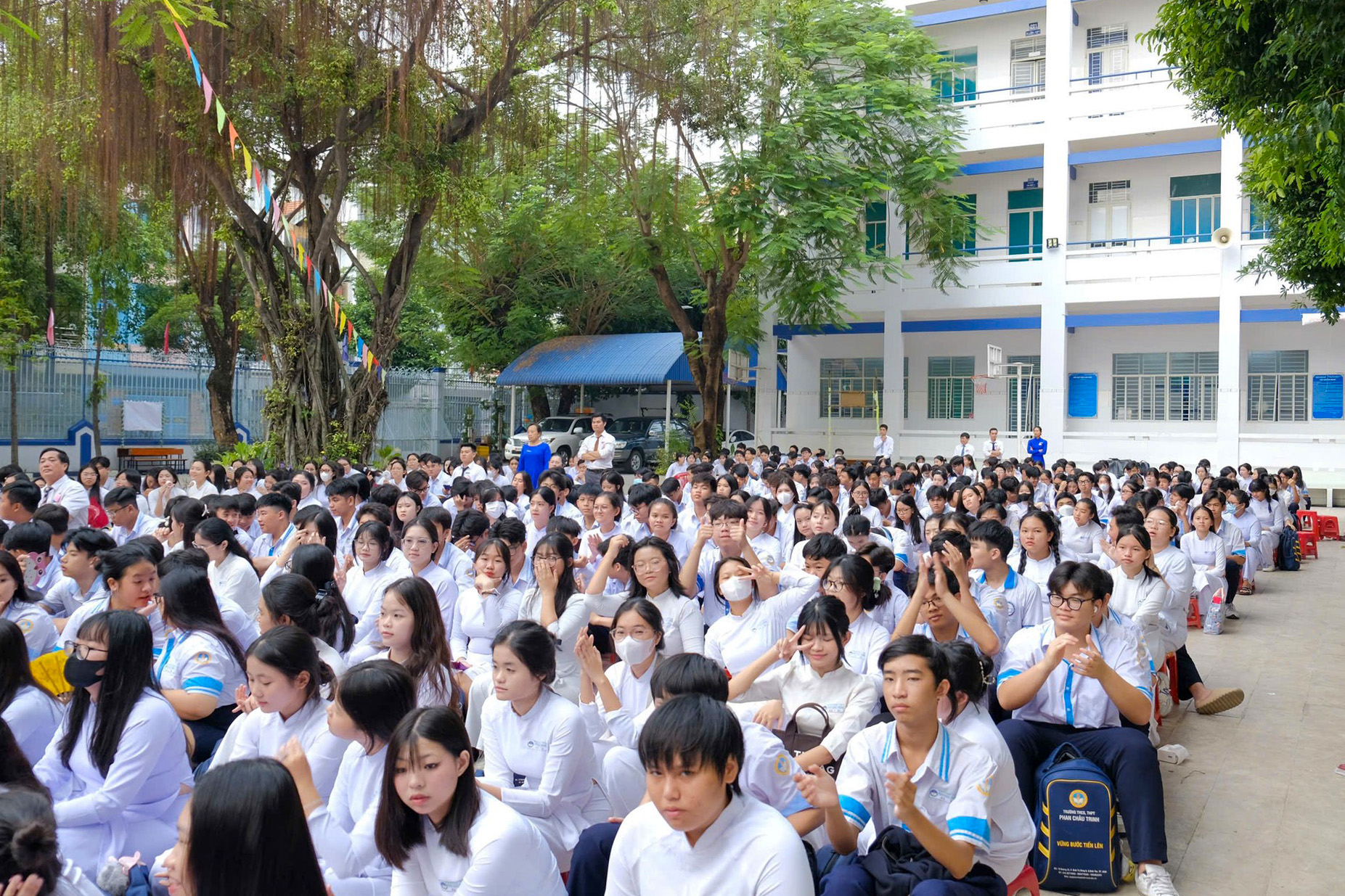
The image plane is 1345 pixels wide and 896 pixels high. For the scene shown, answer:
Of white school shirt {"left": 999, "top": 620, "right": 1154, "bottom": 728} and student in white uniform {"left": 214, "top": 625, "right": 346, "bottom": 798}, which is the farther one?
white school shirt {"left": 999, "top": 620, "right": 1154, "bottom": 728}

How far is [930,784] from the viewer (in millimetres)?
2957

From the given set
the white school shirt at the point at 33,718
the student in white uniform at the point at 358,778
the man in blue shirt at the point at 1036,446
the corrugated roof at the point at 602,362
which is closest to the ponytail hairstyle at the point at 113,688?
the white school shirt at the point at 33,718

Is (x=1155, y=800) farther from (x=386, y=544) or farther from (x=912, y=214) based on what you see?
(x=912, y=214)

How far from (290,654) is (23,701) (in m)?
0.89

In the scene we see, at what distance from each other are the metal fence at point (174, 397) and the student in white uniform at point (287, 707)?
15935mm

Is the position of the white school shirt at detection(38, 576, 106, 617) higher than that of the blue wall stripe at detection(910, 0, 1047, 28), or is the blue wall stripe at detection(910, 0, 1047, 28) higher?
the blue wall stripe at detection(910, 0, 1047, 28)

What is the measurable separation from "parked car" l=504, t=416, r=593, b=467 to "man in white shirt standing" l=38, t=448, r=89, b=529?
46.2 ft

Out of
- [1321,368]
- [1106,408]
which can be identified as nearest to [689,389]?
[1106,408]

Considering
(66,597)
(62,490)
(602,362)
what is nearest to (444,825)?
(66,597)

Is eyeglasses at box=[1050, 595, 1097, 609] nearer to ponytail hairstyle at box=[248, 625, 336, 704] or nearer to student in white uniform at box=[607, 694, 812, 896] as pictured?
student in white uniform at box=[607, 694, 812, 896]

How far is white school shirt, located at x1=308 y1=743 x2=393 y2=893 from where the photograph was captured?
2.91 m

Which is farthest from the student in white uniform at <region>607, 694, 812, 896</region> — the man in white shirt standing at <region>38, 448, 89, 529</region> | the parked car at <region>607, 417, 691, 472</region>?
the parked car at <region>607, 417, 691, 472</region>

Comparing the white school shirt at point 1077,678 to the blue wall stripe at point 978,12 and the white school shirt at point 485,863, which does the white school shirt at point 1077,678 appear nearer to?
the white school shirt at point 485,863

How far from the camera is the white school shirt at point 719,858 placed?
2250 millimetres
